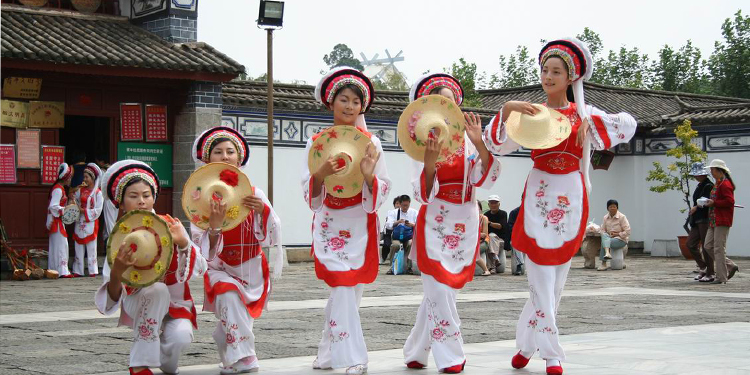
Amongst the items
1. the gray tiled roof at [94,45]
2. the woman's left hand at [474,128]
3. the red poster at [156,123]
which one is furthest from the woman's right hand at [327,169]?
the red poster at [156,123]

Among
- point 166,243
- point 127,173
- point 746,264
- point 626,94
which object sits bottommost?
point 746,264

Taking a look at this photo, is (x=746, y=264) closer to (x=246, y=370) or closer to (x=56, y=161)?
(x=56, y=161)

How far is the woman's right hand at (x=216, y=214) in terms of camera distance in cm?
588

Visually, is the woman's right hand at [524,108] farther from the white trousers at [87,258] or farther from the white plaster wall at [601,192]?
the white plaster wall at [601,192]

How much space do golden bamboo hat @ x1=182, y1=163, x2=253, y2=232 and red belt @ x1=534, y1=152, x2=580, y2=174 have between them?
1740mm

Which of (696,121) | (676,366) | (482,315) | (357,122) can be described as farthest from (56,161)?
(696,121)

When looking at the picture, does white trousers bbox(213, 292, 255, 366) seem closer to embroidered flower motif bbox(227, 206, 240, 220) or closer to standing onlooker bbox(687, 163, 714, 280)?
embroidered flower motif bbox(227, 206, 240, 220)

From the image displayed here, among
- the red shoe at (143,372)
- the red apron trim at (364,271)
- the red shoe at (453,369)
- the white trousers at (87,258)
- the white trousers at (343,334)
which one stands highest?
the red apron trim at (364,271)

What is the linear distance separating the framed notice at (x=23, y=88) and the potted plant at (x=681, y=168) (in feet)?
42.3

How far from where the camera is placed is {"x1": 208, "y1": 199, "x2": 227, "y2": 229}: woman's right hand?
5875mm

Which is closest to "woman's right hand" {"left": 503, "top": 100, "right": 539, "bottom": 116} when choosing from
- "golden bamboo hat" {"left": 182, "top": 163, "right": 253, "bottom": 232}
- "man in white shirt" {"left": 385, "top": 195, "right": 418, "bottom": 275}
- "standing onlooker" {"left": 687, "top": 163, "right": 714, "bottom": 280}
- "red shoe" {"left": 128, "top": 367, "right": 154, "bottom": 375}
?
"golden bamboo hat" {"left": 182, "top": 163, "right": 253, "bottom": 232}

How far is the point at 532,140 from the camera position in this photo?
19.7 feet

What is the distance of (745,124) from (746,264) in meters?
4.06

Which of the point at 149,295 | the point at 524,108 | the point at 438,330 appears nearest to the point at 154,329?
the point at 149,295
